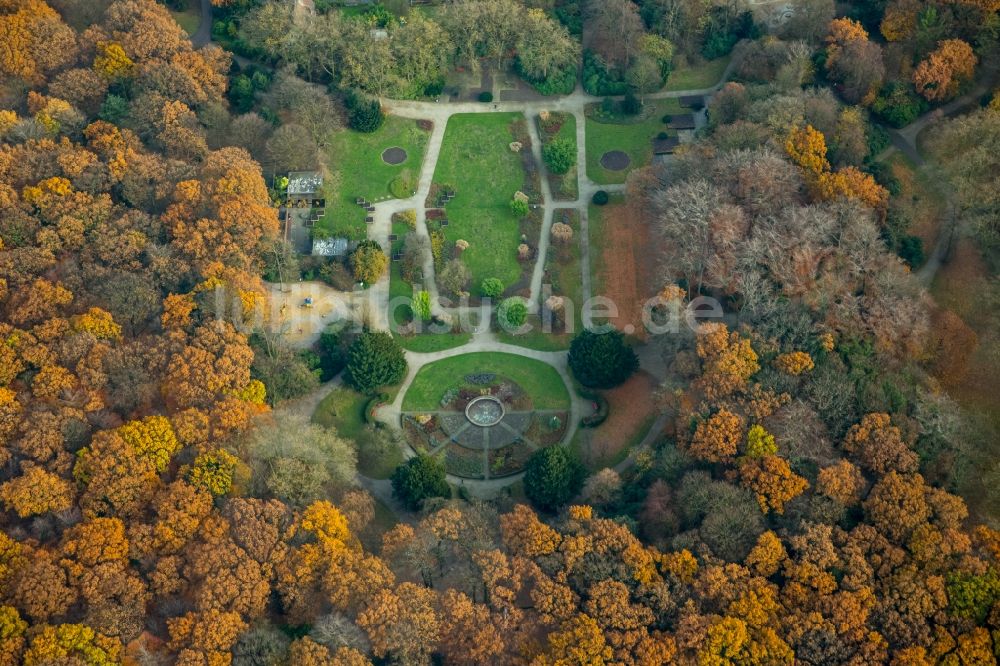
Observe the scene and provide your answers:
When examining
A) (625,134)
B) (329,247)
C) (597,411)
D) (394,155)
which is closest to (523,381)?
Result: (597,411)

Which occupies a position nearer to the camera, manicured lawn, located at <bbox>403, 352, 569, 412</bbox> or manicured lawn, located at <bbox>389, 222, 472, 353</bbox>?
manicured lawn, located at <bbox>403, 352, 569, 412</bbox>

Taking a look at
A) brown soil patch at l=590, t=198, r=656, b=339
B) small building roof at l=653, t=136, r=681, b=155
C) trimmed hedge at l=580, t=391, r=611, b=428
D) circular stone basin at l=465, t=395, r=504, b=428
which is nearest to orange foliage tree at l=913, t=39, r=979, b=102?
small building roof at l=653, t=136, r=681, b=155

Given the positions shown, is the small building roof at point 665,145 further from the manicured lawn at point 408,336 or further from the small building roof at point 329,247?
the small building roof at point 329,247

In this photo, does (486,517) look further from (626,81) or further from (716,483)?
(626,81)

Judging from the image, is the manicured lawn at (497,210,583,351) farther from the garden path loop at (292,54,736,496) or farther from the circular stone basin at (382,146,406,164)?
the circular stone basin at (382,146,406,164)

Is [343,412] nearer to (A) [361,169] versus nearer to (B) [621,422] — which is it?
(B) [621,422]
